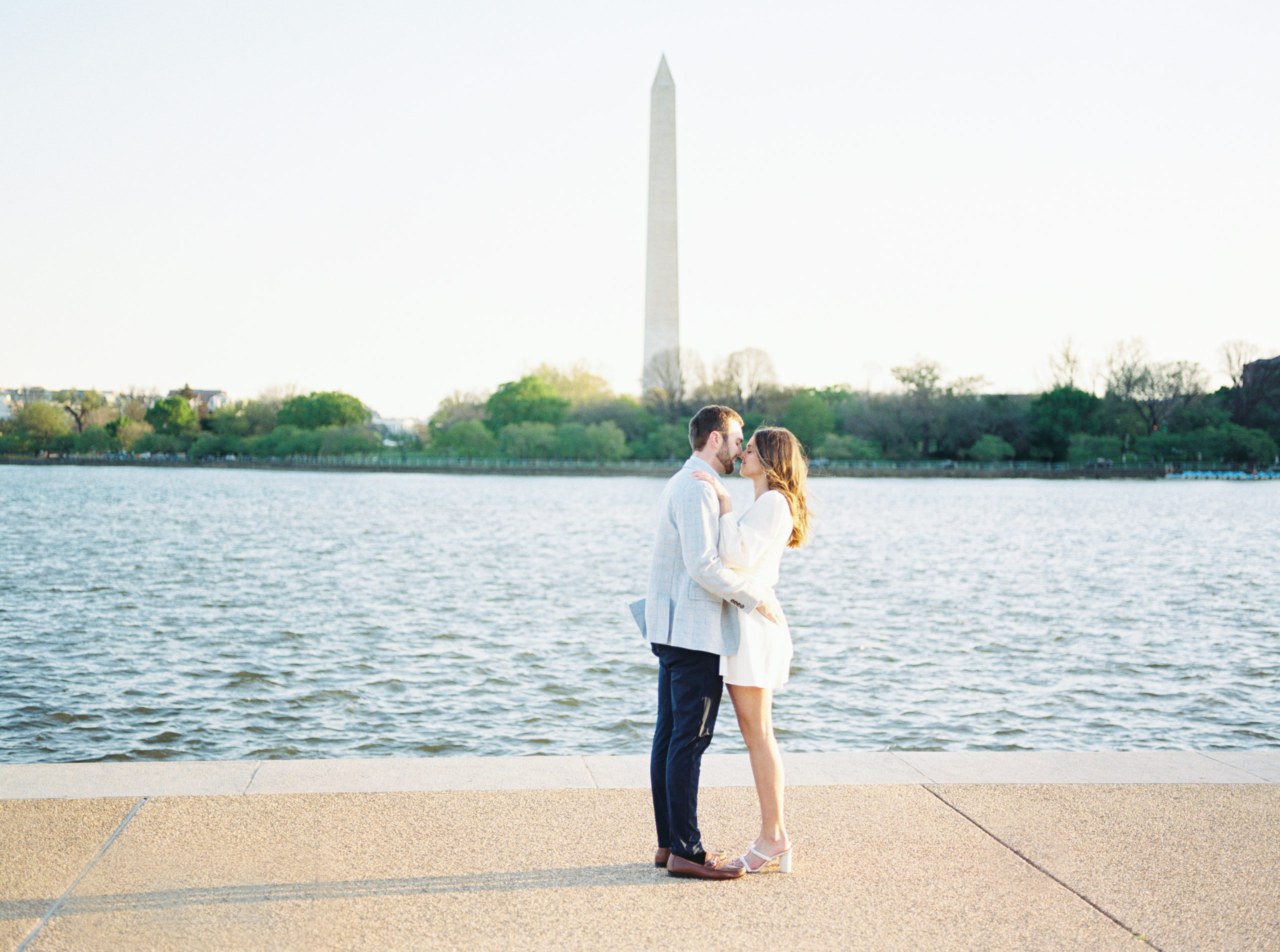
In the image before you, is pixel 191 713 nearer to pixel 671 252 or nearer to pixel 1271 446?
pixel 671 252

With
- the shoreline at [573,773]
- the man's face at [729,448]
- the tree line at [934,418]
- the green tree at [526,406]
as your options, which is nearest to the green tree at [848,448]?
the tree line at [934,418]

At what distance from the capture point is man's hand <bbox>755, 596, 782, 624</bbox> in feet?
15.6

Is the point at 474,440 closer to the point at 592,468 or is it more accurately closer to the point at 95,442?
the point at 592,468

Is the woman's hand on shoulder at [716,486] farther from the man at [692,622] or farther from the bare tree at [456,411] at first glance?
the bare tree at [456,411]

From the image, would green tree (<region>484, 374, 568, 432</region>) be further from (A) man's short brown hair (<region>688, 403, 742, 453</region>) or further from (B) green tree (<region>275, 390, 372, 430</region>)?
(A) man's short brown hair (<region>688, 403, 742, 453</region>)

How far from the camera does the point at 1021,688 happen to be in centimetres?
1427

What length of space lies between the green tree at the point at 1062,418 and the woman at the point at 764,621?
117 meters

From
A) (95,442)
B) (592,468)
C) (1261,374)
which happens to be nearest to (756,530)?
(592,468)

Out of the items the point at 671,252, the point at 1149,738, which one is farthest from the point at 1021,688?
the point at 671,252

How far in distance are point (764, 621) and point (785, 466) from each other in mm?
642

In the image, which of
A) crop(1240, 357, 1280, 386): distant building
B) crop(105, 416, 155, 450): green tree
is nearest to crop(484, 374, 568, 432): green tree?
crop(105, 416, 155, 450): green tree

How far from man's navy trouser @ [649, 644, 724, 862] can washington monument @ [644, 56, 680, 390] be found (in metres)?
85.9

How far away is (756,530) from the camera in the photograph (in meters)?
4.68

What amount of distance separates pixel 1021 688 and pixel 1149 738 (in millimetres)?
2729
